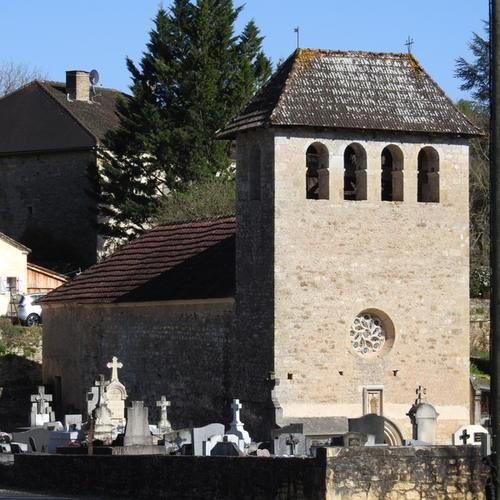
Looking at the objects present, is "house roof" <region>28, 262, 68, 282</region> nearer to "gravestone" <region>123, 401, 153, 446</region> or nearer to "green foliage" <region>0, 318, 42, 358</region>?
"green foliage" <region>0, 318, 42, 358</region>

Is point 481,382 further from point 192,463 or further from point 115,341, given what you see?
point 192,463

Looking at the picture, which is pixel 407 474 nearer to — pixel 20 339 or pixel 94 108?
pixel 20 339

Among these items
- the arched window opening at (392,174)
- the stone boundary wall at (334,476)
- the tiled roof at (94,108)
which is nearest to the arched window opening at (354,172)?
the arched window opening at (392,174)

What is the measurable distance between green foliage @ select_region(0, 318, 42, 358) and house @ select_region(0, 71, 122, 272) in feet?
39.4

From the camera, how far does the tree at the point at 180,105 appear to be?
6256 centimetres

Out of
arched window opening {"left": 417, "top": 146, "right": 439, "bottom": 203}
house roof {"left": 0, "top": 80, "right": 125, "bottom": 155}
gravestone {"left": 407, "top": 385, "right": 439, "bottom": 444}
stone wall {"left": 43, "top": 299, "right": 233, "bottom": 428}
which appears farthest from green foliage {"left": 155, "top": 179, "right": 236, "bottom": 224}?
gravestone {"left": 407, "top": 385, "right": 439, "bottom": 444}

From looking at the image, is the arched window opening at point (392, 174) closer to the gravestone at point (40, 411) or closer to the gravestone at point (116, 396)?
the gravestone at point (116, 396)

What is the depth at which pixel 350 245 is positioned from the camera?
38094 millimetres

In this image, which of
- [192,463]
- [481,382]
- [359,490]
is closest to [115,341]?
[481,382]

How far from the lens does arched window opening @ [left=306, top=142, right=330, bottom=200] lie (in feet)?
125

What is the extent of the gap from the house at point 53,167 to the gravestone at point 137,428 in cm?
3567

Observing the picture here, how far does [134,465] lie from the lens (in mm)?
27672

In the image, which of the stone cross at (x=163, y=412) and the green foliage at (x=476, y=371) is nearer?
the stone cross at (x=163, y=412)

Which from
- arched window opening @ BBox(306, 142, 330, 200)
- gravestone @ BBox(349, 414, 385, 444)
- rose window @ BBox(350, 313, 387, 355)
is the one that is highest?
arched window opening @ BBox(306, 142, 330, 200)
